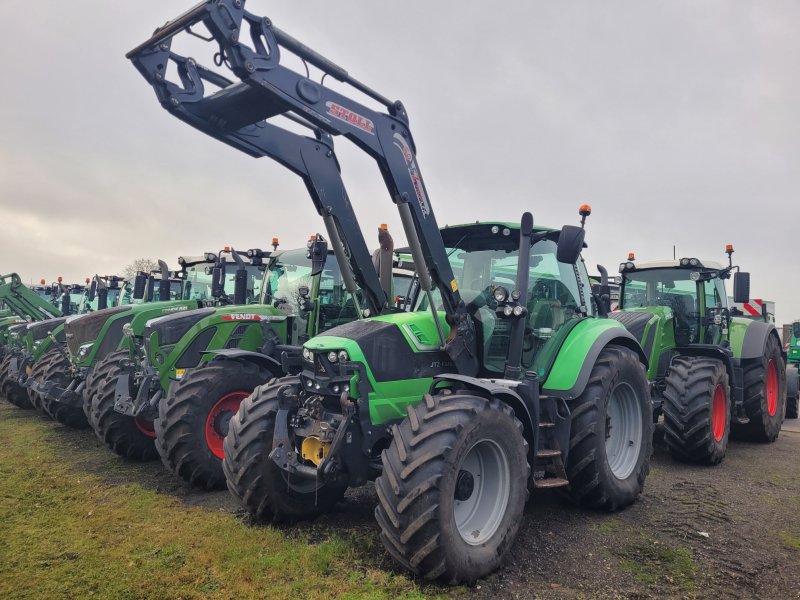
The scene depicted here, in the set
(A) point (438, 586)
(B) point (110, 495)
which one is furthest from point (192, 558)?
(B) point (110, 495)

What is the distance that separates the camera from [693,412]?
20.9 feet

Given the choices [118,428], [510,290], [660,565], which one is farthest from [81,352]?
[660,565]

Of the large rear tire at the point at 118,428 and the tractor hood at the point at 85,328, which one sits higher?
the tractor hood at the point at 85,328

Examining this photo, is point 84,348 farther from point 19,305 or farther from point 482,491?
point 19,305

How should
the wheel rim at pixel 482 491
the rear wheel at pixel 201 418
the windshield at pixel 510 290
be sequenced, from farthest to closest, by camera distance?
the rear wheel at pixel 201 418 → the windshield at pixel 510 290 → the wheel rim at pixel 482 491

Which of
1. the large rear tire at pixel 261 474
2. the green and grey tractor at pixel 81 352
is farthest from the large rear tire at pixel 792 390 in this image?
the green and grey tractor at pixel 81 352

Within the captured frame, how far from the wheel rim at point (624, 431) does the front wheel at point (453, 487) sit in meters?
1.74

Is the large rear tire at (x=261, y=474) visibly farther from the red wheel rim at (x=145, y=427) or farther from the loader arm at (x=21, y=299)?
the loader arm at (x=21, y=299)

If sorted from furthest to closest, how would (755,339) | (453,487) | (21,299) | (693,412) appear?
(21,299)
(755,339)
(693,412)
(453,487)

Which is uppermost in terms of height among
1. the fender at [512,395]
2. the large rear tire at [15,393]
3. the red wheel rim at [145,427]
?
the fender at [512,395]

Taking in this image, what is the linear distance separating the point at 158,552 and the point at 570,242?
144 inches

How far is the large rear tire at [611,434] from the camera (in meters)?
4.50

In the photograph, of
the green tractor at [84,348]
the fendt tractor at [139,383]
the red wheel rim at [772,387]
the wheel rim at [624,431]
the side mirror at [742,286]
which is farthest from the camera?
the red wheel rim at [772,387]

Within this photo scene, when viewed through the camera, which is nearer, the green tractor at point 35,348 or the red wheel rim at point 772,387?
the red wheel rim at point 772,387
